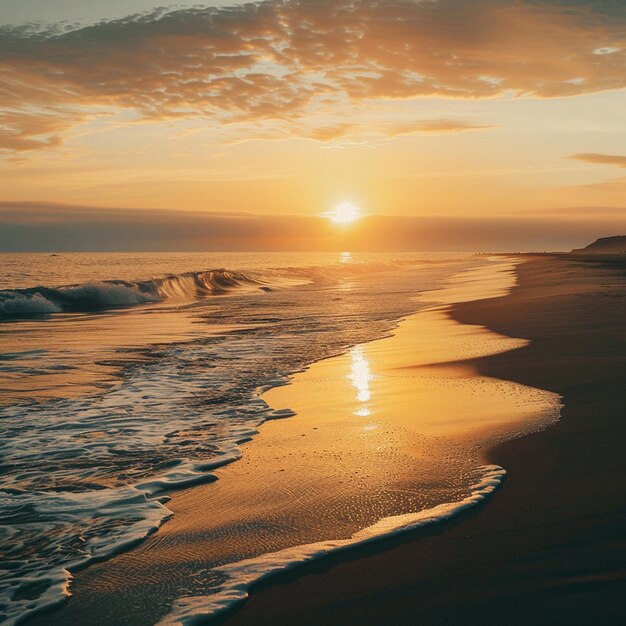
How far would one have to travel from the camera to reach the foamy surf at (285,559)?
10.9 ft

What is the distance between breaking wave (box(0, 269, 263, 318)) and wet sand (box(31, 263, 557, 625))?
20.2 metres

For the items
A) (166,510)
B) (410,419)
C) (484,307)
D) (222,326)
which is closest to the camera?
(166,510)

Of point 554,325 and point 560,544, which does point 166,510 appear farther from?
point 554,325

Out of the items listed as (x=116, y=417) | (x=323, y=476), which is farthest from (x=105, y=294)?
(x=323, y=476)

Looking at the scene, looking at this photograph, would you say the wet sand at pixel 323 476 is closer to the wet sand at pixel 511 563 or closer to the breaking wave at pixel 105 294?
the wet sand at pixel 511 563

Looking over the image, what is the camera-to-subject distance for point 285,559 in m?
3.82

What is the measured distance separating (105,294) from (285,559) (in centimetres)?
2980

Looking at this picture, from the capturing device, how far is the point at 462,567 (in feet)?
11.8

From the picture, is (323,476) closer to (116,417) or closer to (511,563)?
(511,563)

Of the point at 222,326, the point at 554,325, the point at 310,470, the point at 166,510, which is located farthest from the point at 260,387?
the point at 222,326

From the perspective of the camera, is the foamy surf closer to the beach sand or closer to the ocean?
the beach sand

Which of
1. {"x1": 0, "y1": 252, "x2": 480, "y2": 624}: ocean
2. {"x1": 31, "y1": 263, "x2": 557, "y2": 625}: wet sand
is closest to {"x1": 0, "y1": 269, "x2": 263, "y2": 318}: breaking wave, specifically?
{"x1": 0, "y1": 252, "x2": 480, "y2": 624}: ocean

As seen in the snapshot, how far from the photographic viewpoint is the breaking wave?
26.7m

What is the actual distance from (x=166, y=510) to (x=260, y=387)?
4620 mm
